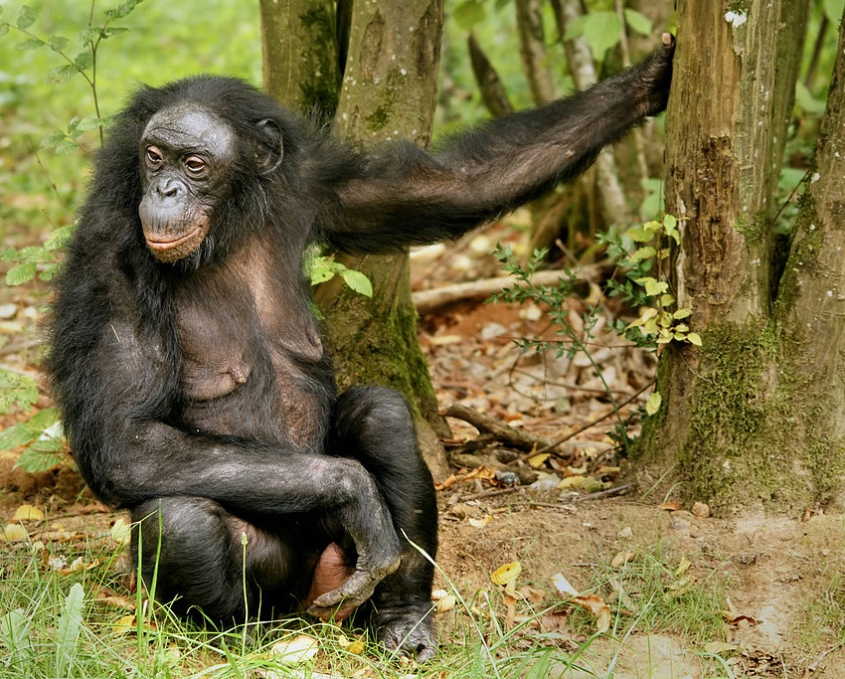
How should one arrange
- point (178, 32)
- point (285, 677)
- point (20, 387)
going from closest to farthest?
point (285, 677) → point (20, 387) → point (178, 32)

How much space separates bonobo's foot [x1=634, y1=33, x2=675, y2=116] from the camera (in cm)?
487

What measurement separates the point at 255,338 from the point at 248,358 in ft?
0.33

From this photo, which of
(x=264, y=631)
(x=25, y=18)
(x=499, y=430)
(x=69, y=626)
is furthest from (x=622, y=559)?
(x=25, y=18)

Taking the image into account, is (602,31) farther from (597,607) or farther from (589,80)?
(597,607)

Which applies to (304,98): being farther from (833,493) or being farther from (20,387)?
(833,493)

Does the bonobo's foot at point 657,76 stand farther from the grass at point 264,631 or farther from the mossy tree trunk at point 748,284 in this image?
the grass at point 264,631

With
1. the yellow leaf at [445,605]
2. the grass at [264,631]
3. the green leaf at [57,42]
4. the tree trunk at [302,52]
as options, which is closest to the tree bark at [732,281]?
the grass at [264,631]

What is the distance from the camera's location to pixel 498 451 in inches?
252

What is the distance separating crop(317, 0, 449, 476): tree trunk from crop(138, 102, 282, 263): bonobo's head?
1120mm

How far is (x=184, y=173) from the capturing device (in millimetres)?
4477

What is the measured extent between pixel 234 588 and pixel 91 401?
3.17 ft

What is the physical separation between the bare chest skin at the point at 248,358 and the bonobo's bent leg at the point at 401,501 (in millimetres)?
296

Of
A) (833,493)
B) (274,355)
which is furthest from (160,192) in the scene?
(833,493)

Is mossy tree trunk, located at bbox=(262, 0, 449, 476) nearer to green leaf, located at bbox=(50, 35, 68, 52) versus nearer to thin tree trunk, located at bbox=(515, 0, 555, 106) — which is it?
green leaf, located at bbox=(50, 35, 68, 52)
